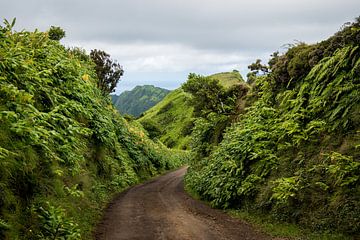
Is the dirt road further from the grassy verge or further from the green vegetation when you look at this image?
the green vegetation

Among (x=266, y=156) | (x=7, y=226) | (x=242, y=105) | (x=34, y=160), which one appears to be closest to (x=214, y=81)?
(x=242, y=105)

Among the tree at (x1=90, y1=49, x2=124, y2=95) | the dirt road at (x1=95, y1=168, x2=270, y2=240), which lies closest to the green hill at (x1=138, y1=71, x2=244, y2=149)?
the tree at (x1=90, y1=49, x2=124, y2=95)

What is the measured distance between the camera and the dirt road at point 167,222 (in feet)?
40.2

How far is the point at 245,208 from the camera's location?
1638 cm

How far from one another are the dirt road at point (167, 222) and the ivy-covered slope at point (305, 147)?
1563 millimetres

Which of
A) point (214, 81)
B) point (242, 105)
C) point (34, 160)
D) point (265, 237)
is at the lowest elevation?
point (265, 237)

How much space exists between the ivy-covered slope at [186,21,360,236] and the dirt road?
1563 mm

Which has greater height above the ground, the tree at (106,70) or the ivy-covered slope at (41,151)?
the tree at (106,70)

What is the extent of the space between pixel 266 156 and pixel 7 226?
12838 mm

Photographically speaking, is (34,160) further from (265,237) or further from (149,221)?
(265,237)

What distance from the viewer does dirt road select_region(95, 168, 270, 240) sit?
483 inches

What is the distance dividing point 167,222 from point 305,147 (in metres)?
7.04

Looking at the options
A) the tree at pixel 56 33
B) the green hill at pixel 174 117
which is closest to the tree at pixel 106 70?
the tree at pixel 56 33

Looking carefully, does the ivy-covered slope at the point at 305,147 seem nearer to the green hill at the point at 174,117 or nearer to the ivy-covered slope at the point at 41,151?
the ivy-covered slope at the point at 41,151
